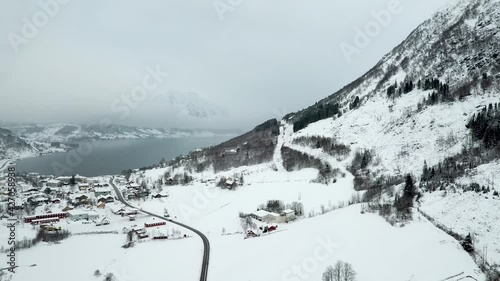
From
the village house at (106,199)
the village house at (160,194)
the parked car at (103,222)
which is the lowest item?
the parked car at (103,222)

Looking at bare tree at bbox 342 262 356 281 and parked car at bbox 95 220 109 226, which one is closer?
bare tree at bbox 342 262 356 281

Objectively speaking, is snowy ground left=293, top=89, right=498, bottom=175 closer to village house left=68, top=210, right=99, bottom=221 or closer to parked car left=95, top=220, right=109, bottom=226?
parked car left=95, top=220, right=109, bottom=226

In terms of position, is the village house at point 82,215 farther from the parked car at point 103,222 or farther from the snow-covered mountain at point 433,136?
the snow-covered mountain at point 433,136

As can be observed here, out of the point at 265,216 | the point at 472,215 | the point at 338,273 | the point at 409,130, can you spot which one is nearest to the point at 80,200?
the point at 265,216

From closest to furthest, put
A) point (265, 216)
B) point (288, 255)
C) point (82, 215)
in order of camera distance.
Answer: point (288, 255) → point (265, 216) → point (82, 215)

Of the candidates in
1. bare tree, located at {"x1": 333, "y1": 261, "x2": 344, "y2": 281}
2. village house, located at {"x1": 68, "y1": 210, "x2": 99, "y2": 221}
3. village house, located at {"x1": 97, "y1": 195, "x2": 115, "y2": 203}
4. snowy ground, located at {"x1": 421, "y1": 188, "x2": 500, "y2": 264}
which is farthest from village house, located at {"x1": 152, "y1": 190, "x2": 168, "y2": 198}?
snowy ground, located at {"x1": 421, "y1": 188, "x2": 500, "y2": 264}

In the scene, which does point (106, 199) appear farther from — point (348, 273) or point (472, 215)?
point (472, 215)

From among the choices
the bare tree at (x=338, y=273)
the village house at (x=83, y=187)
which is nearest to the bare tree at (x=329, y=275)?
the bare tree at (x=338, y=273)

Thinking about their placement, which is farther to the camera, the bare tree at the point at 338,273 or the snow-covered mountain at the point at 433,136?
the snow-covered mountain at the point at 433,136

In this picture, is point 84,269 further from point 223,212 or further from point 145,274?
point 223,212

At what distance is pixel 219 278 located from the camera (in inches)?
1303

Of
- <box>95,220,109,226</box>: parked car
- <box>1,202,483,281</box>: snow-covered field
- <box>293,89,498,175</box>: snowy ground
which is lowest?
<box>1,202,483,281</box>: snow-covered field

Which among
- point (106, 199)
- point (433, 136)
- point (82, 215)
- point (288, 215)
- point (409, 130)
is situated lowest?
point (288, 215)

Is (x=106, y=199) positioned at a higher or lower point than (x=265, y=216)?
higher
